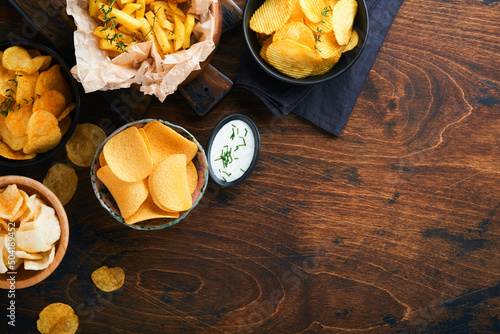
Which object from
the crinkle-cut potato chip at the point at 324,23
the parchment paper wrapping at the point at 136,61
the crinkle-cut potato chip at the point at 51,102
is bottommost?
the crinkle-cut potato chip at the point at 51,102

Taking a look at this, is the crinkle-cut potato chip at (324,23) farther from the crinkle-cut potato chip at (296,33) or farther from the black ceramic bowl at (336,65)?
the black ceramic bowl at (336,65)

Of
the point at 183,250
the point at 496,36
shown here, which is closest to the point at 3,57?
the point at 183,250

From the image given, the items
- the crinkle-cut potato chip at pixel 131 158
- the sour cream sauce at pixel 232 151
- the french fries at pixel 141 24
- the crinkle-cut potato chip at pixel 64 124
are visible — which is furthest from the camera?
the sour cream sauce at pixel 232 151

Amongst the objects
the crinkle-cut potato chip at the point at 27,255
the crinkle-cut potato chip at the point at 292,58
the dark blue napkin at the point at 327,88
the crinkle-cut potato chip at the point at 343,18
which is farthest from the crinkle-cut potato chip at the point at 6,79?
the crinkle-cut potato chip at the point at 343,18

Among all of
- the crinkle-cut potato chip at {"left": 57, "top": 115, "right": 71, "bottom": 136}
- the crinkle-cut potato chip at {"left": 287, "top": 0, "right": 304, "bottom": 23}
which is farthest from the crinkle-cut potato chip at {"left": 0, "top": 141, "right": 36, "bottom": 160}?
the crinkle-cut potato chip at {"left": 287, "top": 0, "right": 304, "bottom": 23}

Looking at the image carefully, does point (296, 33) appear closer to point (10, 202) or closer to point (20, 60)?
point (20, 60)

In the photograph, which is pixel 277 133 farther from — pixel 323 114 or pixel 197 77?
pixel 197 77
